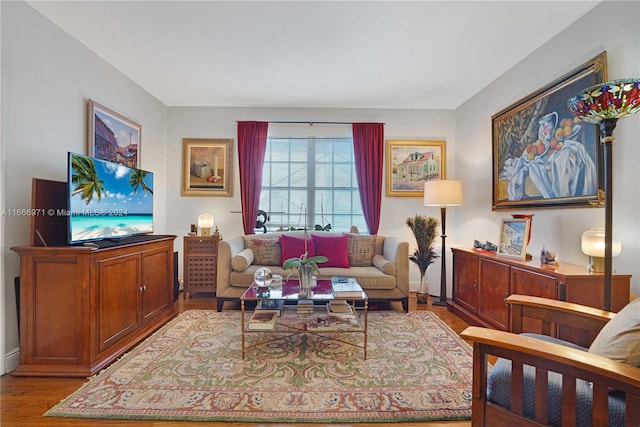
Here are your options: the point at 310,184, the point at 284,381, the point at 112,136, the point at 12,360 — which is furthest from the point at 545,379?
the point at 112,136

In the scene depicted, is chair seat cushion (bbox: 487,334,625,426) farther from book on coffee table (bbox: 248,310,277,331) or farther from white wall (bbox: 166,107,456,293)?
white wall (bbox: 166,107,456,293)

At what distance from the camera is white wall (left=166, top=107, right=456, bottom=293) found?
166 inches

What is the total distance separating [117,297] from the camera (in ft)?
7.41

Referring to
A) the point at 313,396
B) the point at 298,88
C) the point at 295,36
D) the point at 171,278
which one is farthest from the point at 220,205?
the point at 313,396

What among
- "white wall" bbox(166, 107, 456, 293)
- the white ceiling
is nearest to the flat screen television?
the white ceiling

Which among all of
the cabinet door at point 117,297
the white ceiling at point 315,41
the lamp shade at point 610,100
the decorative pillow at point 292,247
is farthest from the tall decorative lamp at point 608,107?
the cabinet door at point 117,297

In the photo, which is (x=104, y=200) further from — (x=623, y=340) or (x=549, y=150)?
(x=549, y=150)

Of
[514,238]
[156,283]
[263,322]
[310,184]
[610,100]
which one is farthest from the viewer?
[310,184]

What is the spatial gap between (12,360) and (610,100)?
13.0 feet

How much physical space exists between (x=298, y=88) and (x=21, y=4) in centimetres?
239

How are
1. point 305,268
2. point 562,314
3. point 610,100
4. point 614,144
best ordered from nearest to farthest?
point 610,100 < point 562,314 < point 614,144 < point 305,268

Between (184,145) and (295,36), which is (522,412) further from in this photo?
(184,145)

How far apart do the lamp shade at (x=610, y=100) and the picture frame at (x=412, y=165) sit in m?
2.67

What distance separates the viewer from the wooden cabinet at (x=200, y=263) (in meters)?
3.68
